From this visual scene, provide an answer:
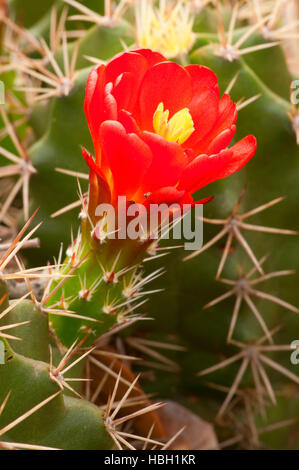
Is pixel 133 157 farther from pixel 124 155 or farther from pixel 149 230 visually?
pixel 149 230

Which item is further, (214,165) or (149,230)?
(149,230)

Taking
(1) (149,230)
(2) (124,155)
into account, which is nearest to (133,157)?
(2) (124,155)

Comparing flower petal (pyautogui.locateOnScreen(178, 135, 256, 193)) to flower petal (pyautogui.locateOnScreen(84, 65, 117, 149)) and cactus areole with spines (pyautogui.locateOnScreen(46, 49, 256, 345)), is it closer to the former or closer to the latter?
cactus areole with spines (pyautogui.locateOnScreen(46, 49, 256, 345))

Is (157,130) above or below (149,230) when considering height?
above

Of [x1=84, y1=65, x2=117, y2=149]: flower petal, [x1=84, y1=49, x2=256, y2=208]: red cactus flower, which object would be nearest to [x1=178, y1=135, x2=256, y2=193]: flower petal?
[x1=84, y1=49, x2=256, y2=208]: red cactus flower

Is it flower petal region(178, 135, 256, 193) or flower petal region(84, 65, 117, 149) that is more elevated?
flower petal region(84, 65, 117, 149)

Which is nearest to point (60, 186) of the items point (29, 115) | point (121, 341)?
point (29, 115)

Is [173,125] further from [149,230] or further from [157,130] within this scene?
[149,230]

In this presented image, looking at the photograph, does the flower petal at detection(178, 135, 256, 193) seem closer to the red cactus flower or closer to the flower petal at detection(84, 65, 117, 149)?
the red cactus flower

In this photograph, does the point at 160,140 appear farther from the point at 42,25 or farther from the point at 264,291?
the point at 42,25
